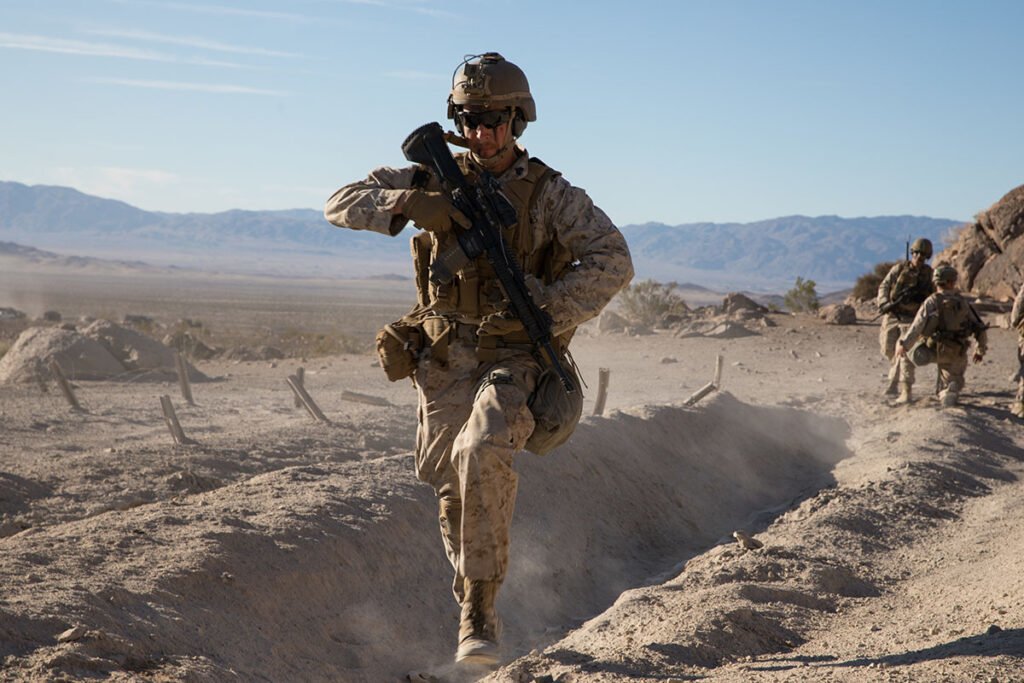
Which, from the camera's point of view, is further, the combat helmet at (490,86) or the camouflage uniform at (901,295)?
the camouflage uniform at (901,295)

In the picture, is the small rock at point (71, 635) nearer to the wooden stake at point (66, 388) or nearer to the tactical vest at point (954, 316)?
the wooden stake at point (66, 388)

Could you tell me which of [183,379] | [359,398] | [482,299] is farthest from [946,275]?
[482,299]

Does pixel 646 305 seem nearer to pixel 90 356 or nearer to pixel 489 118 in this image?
pixel 90 356

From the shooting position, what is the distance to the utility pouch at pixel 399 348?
5363 millimetres

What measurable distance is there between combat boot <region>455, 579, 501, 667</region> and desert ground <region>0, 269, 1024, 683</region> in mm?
378

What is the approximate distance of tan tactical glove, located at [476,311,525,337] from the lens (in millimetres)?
5195

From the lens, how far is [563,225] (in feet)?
17.6

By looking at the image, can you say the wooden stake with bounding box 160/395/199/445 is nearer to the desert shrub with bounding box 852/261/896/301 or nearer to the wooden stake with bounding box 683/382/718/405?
the wooden stake with bounding box 683/382/718/405

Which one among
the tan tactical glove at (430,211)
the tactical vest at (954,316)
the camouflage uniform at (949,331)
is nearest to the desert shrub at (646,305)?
the camouflage uniform at (949,331)

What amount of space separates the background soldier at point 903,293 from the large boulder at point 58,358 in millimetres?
12044

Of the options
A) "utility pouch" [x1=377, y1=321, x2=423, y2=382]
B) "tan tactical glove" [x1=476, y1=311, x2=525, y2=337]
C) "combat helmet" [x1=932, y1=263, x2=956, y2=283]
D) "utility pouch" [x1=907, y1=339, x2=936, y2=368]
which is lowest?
"utility pouch" [x1=907, y1=339, x2=936, y2=368]

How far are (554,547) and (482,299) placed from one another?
390 cm

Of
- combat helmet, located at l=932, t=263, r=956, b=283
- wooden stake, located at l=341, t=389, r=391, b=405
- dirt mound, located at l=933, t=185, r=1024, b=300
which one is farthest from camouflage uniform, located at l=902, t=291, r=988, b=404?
dirt mound, located at l=933, t=185, r=1024, b=300

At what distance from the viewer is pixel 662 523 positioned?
407 inches
